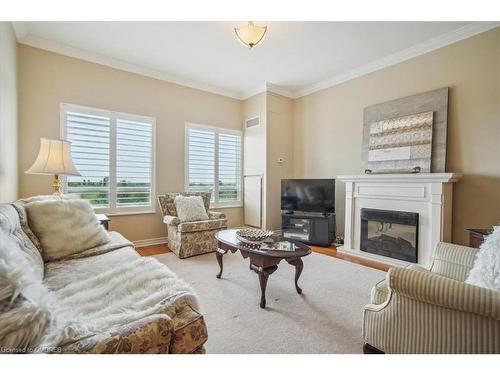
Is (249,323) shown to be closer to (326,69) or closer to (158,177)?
(158,177)

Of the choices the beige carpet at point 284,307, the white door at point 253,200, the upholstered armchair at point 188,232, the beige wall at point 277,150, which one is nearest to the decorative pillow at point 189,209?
the upholstered armchair at point 188,232

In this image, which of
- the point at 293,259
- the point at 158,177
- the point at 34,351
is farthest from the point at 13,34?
the point at 293,259

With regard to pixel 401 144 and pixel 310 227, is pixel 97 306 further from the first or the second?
pixel 401 144

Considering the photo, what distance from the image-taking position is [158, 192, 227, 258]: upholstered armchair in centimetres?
336

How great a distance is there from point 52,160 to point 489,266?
3369 millimetres

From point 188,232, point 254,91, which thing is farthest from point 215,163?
point 188,232

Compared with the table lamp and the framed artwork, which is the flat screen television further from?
the table lamp

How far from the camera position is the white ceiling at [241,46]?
2799 mm

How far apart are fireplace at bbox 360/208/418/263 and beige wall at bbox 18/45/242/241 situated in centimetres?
246

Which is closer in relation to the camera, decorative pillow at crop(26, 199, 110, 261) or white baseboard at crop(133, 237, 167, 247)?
decorative pillow at crop(26, 199, 110, 261)

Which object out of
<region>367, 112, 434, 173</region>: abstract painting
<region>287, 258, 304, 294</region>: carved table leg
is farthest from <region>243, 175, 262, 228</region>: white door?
<region>287, 258, 304, 294</region>: carved table leg

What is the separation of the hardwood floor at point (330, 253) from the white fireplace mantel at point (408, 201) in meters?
0.13

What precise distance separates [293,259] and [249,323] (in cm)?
64

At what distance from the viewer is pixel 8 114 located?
7.95ft
